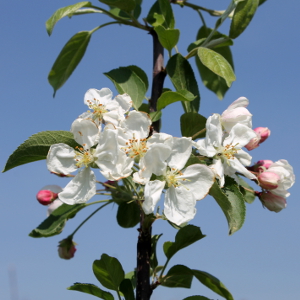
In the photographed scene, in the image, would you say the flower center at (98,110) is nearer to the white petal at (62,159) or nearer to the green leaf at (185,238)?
the white petal at (62,159)

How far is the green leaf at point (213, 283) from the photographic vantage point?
191 cm

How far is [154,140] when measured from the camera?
1518 mm

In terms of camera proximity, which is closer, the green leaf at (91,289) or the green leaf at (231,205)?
the green leaf at (231,205)

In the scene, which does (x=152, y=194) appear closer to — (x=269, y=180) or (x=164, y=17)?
(x=269, y=180)

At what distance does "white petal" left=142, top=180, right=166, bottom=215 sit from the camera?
1.45 metres

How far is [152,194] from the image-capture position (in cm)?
149

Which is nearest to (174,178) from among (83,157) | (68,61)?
(83,157)

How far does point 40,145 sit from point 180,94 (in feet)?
1.81

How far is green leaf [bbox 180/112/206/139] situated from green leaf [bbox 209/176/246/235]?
0.34 meters

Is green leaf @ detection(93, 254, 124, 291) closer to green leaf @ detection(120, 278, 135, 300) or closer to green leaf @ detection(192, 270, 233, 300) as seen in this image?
green leaf @ detection(120, 278, 135, 300)

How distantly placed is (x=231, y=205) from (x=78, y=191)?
0.53 metres

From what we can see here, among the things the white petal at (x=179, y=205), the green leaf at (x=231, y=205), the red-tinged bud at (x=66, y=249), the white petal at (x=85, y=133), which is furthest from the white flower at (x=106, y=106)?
the red-tinged bud at (x=66, y=249)

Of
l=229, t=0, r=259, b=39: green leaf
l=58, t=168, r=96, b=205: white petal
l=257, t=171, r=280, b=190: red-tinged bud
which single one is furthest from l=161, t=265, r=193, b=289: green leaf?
l=229, t=0, r=259, b=39: green leaf

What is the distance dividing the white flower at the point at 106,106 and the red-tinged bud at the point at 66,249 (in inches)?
31.7
